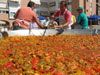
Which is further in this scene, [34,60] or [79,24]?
[79,24]

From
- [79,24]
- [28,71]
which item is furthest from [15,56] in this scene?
[79,24]

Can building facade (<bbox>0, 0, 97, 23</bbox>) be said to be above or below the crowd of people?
below

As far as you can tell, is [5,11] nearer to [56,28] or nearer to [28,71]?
[56,28]

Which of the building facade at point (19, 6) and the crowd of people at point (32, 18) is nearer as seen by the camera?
the crowd of people at point (32, 18)

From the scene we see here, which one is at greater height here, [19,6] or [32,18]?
[32,18]

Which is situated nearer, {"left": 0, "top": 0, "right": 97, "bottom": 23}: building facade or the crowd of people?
the crowd of people

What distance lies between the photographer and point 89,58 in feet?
16.8

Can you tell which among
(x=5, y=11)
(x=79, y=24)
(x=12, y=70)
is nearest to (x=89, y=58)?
(x=12, y=70)

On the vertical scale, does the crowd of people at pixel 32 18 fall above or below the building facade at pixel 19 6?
above

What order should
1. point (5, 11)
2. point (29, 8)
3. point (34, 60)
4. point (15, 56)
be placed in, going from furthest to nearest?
1. point (5, 11)
2. point (29, 8)
3. point (15, 56)
4. point (34, 60)

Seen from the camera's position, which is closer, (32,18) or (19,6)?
(32,18)

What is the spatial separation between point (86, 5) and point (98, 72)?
2976 inches

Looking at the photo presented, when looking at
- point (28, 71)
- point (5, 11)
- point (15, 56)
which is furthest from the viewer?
point (5, 11)

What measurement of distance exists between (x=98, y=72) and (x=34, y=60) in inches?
30.6
